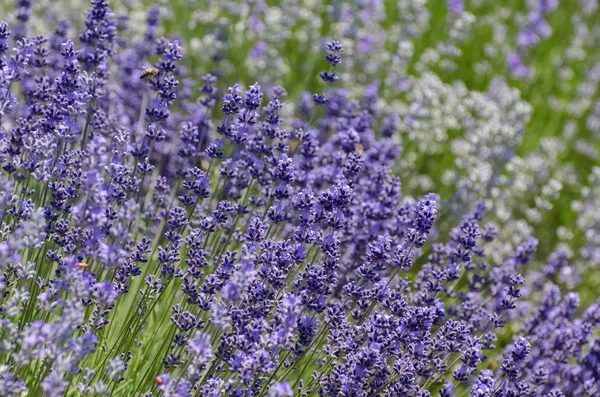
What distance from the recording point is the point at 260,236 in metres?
4.21

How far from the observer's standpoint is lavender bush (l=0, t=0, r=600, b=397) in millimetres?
3775

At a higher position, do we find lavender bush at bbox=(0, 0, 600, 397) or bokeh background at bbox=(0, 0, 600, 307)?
bokeh background at bbox=(0, 0, 600, 307)

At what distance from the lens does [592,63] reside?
11633 mm

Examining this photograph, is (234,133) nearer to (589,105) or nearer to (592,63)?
(589,105)

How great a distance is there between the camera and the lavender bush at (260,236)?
12.4 ft

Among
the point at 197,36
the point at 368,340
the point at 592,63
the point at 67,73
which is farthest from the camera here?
the point at 592,63

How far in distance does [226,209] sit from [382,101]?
15.1 ft

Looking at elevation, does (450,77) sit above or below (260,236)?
above

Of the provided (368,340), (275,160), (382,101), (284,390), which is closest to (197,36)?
(382,101)

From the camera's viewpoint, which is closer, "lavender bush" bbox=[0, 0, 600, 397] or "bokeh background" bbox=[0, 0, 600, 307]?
"lavender bush" bbox=[0, 0, 600, 397]

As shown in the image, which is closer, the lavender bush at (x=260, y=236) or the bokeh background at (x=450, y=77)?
the lavender bush at (x=260, y=236)

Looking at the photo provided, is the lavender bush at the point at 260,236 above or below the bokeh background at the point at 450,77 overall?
below

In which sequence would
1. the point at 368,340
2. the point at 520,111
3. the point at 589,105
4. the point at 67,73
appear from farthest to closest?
the point at 589,105 < the point at 520,111 < the point at 67,73 < the point at 368,340

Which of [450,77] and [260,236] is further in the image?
[450,77]
